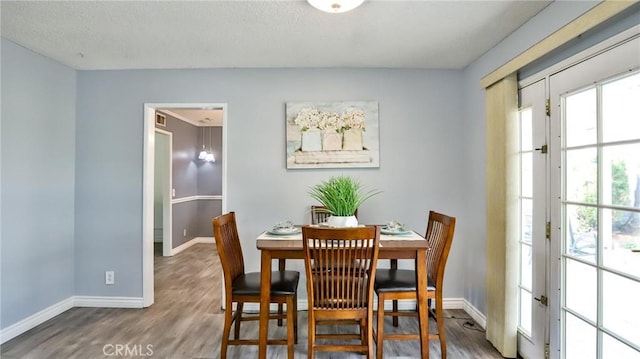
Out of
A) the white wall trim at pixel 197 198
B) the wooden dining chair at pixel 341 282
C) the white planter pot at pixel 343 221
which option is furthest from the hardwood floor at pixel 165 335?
the white wall trim at pixel 197 198

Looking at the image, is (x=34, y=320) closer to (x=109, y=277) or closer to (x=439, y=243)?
(x=109, y=277)

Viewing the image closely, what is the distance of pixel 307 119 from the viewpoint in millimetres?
3260

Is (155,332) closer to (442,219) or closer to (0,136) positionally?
(0,136)

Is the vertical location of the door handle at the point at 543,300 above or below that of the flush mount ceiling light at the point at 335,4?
below

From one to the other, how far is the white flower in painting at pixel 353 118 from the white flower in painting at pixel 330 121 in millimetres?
50

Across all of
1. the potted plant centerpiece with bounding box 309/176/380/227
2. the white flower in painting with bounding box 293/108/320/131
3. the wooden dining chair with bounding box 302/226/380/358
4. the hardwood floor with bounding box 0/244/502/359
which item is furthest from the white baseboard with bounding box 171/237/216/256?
the wooden dining chair with bounding box 302/226/380/358

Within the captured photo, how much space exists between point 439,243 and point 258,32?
2112mm

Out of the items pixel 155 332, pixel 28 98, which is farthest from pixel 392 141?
pixel 28 98

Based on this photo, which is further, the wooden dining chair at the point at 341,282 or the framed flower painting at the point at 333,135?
the framed flower painting at the point at 333,135

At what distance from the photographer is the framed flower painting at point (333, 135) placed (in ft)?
10.7

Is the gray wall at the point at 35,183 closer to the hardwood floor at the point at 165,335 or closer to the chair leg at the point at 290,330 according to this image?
the hardwood floor at the point at 165,335

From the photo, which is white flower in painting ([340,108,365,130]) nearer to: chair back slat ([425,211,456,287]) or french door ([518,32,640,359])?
chair back slat ([425,211,456,287])

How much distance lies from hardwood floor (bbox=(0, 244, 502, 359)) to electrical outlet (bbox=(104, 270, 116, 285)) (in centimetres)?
27

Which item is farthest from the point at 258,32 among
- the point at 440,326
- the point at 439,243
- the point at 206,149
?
the point at 206,149
